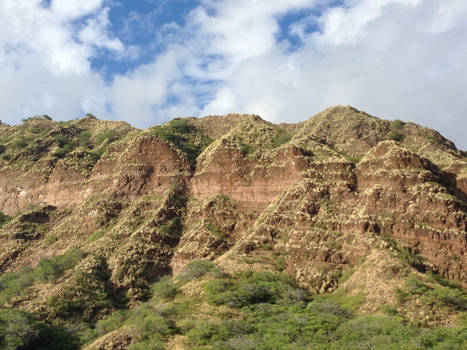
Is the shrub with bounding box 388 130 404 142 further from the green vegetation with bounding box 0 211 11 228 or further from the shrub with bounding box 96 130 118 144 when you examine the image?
the green vegetation with bounding box 0 211 11 228

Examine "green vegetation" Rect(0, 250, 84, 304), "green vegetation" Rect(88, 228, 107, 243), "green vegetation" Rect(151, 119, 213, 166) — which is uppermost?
"green vegetation" Rect(151, 119, 213, 166)

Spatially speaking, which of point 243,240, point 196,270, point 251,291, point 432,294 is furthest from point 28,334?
point 432,294

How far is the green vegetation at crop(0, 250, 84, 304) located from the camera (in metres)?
51.5

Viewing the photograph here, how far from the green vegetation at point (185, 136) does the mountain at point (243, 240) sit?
0.31 meters

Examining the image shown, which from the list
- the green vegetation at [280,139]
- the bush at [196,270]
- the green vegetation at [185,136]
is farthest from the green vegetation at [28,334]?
the green vegetation at [280,139]

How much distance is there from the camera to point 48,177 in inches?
2906

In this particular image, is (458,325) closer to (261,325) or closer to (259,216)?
(261,325)

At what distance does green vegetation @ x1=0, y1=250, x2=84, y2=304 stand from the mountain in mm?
191

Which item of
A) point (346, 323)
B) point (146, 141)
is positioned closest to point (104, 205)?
point (146, 141)

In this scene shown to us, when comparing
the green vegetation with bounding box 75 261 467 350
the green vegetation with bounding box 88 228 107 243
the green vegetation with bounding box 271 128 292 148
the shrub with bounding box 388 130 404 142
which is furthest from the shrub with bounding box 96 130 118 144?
the shrub with bounding box 388 130 404 142

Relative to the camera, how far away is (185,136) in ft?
239

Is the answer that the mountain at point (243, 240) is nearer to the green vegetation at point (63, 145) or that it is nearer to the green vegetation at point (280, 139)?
the green vegetation at point (280, 139)

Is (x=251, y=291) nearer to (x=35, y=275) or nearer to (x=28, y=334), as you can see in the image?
(x=28, y=334)

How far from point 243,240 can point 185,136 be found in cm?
2647
